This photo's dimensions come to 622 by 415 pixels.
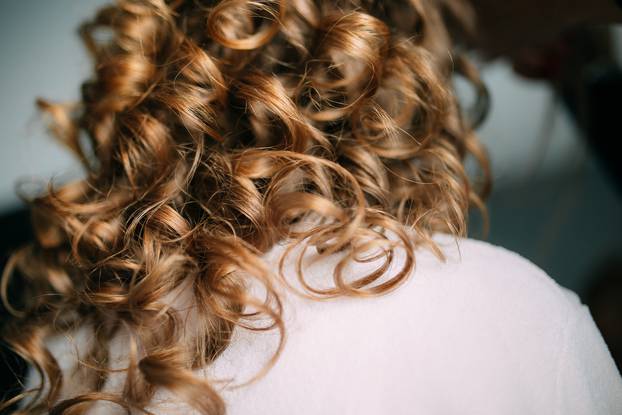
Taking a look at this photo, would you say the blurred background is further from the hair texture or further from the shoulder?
the shoulder

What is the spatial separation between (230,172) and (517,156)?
1.10 meters

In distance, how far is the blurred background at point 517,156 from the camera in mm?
1076

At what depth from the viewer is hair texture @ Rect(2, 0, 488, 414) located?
520mm

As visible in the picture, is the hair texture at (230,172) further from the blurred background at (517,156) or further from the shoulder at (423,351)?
the blurred background at (517,156)

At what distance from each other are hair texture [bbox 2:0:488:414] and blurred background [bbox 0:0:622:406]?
1.32ft

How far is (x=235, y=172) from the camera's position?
574 mm

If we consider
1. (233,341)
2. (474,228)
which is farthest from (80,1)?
(474,228)

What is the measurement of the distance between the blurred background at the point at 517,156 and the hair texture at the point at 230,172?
15.8 inches

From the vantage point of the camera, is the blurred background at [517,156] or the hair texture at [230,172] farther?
the blurred background at [517,156]

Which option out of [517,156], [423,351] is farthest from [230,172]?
[517,156]

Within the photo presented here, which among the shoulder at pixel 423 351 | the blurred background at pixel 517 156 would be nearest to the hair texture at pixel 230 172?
the shoulder at pixel 423 351

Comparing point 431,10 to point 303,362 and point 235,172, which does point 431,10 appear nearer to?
point 235,172

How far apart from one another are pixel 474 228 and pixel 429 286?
91cm

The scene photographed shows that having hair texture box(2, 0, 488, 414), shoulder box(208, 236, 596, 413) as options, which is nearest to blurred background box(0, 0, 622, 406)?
hair texture box(2, 0, 488, 414)
